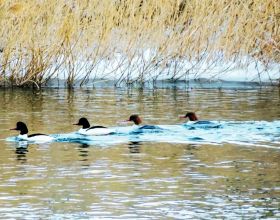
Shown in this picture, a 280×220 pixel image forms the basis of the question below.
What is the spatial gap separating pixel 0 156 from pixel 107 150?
1.40m

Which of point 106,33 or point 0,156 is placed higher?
point 106,33

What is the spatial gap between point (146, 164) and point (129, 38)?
35.1 ft

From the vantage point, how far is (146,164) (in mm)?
13250

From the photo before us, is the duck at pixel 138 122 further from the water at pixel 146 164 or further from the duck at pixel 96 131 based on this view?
the duck at pixel 96 131

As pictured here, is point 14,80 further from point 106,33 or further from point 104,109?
point 104,109

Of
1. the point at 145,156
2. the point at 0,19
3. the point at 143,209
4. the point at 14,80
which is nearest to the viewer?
the point at 143,209

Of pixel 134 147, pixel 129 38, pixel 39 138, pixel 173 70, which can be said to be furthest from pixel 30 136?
pixel 173 70

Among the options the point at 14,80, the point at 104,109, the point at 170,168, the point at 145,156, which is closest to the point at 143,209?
the point at 170,168

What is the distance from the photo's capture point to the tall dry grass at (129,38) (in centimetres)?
2344

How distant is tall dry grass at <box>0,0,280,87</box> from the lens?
923 inches

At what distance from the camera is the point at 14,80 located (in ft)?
80.1

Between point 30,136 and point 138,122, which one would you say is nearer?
point 30,136

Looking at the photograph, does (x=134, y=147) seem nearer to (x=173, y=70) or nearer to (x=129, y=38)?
(x=129, y=38)

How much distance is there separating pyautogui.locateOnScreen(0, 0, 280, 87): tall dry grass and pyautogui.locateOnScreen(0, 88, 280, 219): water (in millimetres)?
2441
